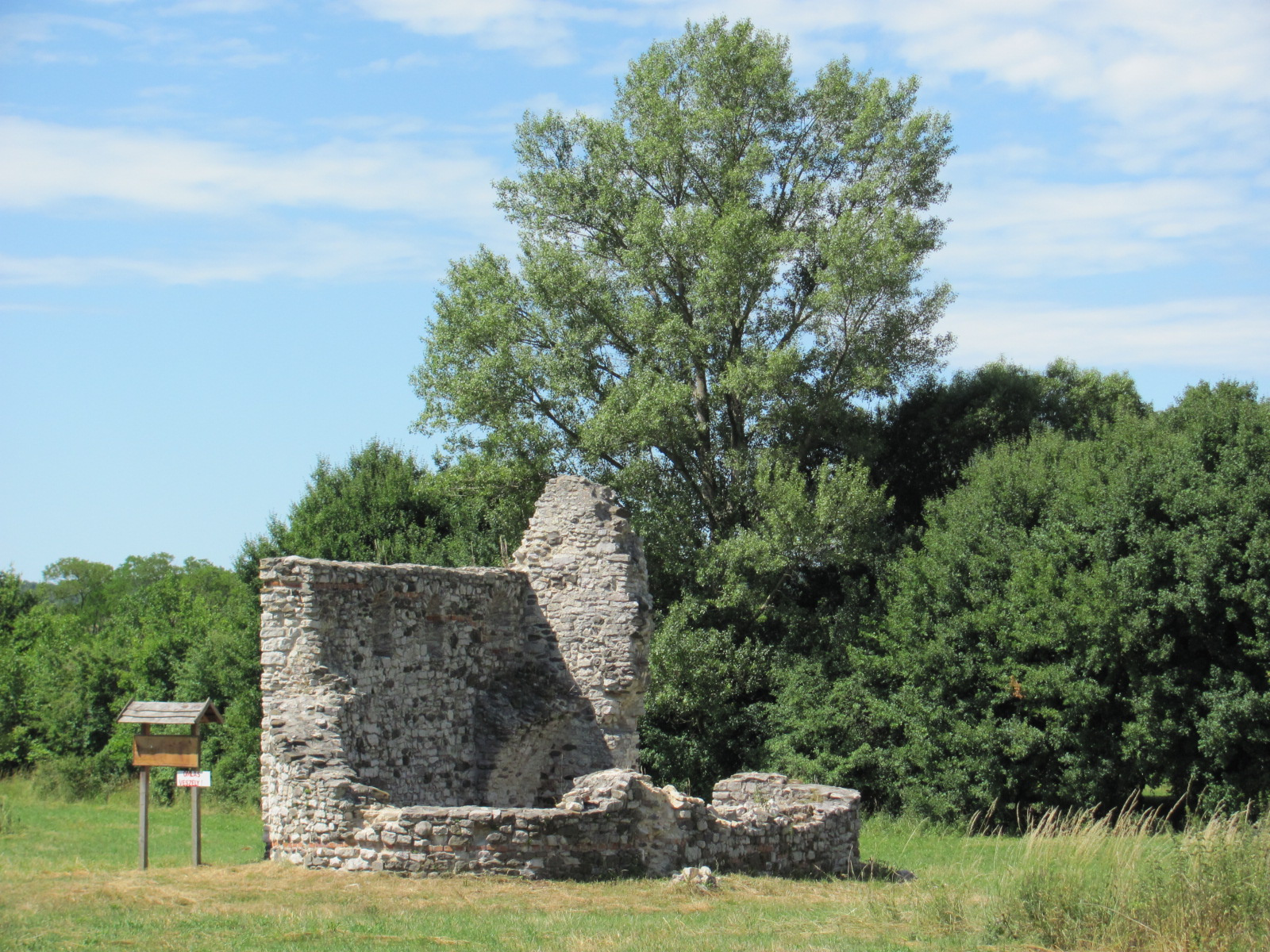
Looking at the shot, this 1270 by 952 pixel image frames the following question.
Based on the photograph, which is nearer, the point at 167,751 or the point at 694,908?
the point at 694,908

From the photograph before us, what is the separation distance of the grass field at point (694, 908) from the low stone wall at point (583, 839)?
0.33m

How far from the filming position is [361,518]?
28500 mm

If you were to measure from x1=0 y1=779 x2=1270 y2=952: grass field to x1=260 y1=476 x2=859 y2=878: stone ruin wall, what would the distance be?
0.49m

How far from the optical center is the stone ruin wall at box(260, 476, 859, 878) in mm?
11828

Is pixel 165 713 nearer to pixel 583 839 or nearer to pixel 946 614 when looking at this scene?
pixel 583 839

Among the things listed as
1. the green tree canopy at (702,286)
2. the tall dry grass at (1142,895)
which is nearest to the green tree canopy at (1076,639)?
the green tree canopy at (702,286)

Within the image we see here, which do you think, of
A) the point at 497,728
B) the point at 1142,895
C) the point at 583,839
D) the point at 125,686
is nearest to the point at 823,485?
the point at 497,728

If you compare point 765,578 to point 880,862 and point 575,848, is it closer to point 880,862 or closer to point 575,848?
point 880,862

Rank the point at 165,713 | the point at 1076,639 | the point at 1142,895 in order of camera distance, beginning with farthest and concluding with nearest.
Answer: the point at 1076,639 < the point at 165,713 < the point at 1142,895

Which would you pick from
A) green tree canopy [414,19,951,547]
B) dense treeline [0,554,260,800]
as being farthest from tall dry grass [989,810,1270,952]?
dense treeline [0,554,260,800]

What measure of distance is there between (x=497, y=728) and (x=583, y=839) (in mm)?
3507

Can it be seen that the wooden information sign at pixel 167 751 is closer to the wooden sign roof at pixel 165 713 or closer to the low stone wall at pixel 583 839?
the wooden sign roof at pixel 165 713

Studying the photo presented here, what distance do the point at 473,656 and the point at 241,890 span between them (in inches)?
193

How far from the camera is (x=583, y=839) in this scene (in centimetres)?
1188
